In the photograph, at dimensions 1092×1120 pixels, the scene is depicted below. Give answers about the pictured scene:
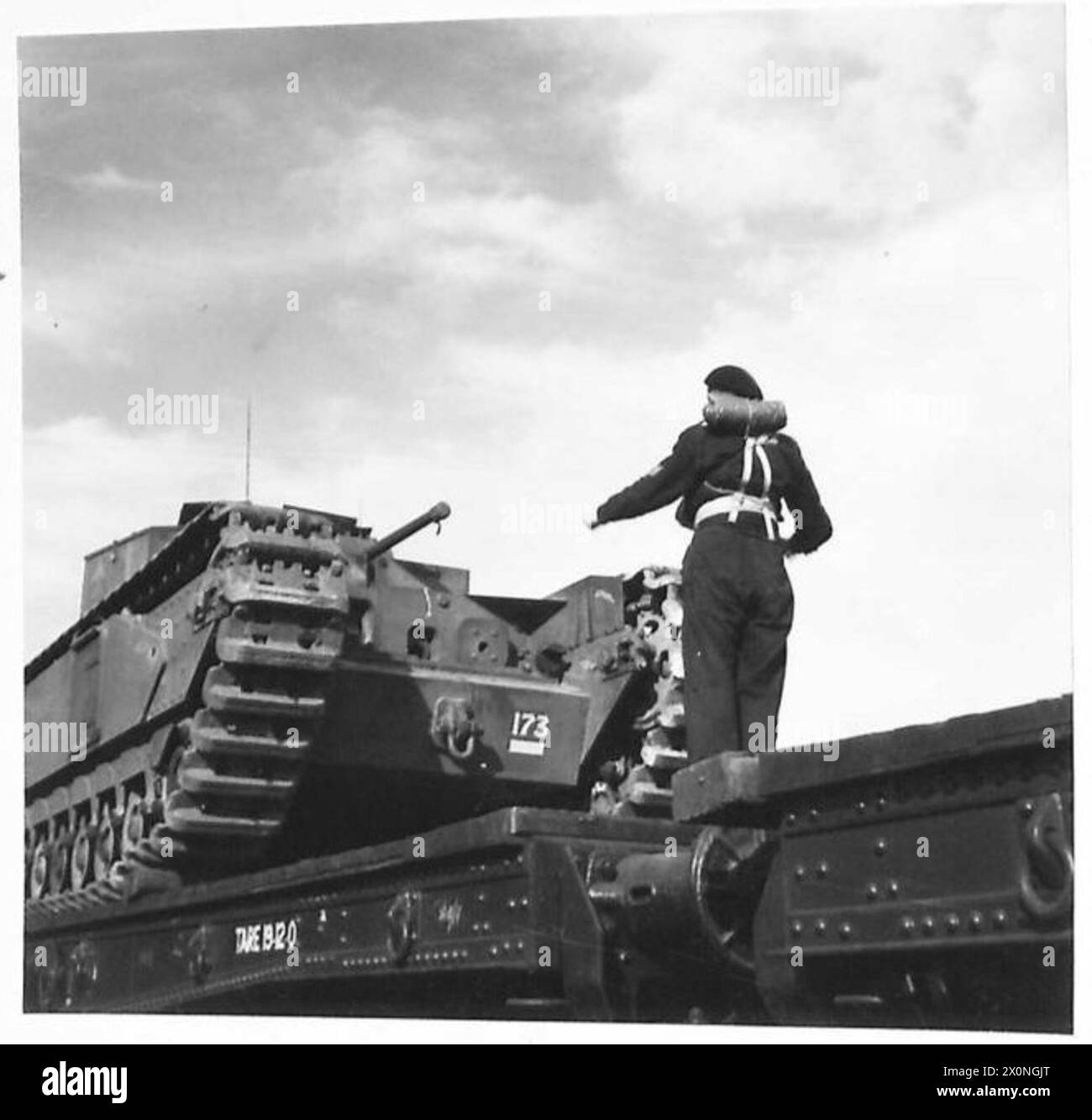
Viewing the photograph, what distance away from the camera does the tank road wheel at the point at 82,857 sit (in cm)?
918

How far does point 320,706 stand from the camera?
7.63 meters

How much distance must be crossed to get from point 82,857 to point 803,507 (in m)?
5.34

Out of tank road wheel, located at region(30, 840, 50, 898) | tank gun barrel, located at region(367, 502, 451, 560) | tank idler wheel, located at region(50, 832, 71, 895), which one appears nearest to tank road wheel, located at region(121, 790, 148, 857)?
tank idler wheel, located at region(50, 832, 71, 895)

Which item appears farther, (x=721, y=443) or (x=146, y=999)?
(x=146, y=999)

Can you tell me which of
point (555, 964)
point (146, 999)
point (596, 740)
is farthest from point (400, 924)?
point (596, 740)

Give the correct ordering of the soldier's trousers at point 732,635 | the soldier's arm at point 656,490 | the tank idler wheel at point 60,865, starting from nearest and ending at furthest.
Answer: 1. the soldier's trousers at point 732,635
2. the soldier's arm at point 656,490
3. the tank idler wheel at point 60,865

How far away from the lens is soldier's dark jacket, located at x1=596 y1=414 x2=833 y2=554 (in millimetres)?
4973

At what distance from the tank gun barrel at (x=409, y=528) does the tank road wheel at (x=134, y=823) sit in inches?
60.5

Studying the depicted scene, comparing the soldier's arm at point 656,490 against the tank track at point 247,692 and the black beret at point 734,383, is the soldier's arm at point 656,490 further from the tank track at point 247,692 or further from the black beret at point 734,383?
the tank track at point 247,692

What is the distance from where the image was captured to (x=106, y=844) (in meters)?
8.95

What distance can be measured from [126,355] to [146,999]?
229cm
